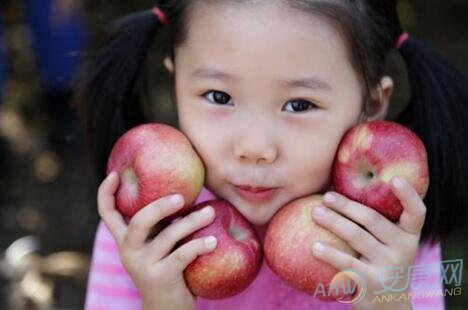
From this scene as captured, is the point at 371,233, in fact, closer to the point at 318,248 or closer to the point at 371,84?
the point at 318,248

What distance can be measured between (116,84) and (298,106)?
387mm

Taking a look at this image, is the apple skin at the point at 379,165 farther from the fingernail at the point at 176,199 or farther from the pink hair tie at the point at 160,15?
the pink hair tie at the point at 160,15

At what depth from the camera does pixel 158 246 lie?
42.2 inches

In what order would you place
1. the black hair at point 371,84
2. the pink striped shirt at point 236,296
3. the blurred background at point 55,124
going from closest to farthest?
the black hair at point 371,84 < the pink striped shirt at point 236,296 < the blurred background at point 55,124

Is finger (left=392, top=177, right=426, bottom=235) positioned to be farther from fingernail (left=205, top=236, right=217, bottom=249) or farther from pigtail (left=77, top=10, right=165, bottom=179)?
pigtail (left=77, top=10, right=165, bottom=179)

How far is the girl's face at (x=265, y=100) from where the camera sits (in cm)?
103

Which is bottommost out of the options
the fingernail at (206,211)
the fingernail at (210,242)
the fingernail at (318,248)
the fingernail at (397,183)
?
the fingernail at (210,242)

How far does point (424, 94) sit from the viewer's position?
1.25 metres

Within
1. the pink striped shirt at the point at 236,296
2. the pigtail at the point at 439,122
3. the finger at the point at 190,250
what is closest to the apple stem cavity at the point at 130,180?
the finger at the point at 190,250

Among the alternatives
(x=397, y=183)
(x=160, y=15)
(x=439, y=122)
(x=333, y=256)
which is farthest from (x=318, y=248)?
(x=160, y=15)

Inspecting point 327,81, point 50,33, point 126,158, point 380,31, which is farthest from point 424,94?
point 50,33

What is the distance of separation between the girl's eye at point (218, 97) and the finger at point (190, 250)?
18cm

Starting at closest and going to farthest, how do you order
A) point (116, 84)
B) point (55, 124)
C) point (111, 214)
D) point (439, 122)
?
point (111, 214) → point (439, 122) → point (116, 84) → point (55, 124)

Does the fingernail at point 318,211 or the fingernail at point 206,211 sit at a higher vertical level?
the fingernail at point 318,211
